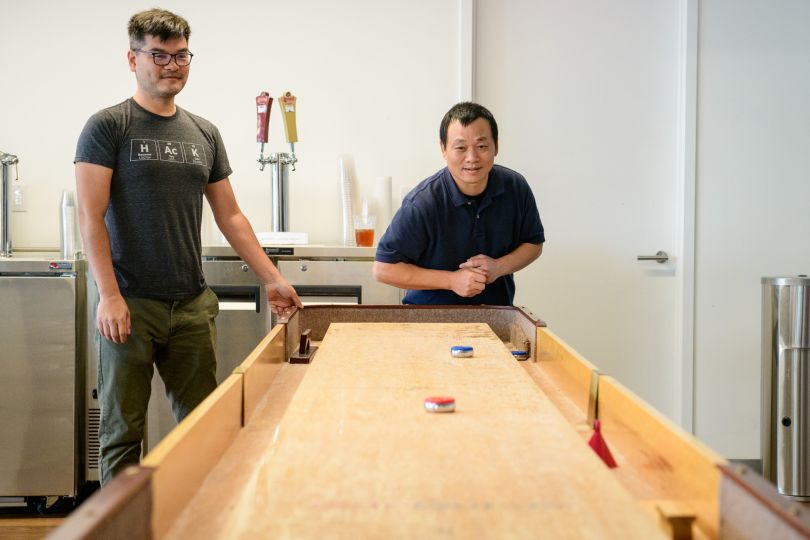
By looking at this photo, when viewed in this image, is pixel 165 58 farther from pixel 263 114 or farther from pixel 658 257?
pixel 658 257

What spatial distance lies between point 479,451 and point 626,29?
9.82 feet

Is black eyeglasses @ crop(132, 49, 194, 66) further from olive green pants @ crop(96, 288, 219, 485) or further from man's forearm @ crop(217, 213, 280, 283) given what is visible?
olive green pants @ crop(96, 288, 219, 485)

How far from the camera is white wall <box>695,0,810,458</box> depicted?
3.52m

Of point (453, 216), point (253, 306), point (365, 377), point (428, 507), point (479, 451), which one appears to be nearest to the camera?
point (428, 507)

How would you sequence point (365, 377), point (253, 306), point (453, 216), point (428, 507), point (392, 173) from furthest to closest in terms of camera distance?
point (392, 173)
point (253, 306)
point (453, 216)
point (365, 377)
point (428, 507)

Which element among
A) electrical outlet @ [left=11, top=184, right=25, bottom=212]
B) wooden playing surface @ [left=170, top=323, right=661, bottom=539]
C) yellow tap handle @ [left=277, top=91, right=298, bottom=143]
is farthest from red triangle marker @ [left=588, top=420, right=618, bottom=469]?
electrical outlet @ [left=11, top=184, right=25, bottom=212]

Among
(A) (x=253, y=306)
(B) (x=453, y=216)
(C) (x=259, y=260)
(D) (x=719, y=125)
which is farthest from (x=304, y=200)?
(D) (x=719, y=125)

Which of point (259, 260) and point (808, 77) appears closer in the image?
point (259, 260)

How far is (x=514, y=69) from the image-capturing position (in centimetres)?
355

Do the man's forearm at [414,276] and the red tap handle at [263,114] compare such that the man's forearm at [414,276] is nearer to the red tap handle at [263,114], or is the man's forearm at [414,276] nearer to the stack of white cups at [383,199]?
the stack of white cups at [383,199]

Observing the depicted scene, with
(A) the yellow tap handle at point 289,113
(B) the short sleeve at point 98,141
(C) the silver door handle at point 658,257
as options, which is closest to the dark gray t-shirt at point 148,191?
(B) the short sleeve at point 98,141

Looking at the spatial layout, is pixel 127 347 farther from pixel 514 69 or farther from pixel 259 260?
pixel 514 69

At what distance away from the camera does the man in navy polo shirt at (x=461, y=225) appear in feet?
7.50

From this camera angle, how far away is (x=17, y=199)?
11.2 ft
